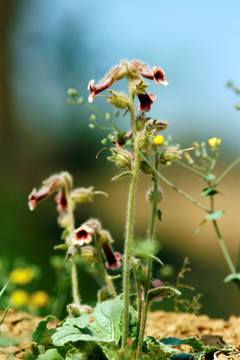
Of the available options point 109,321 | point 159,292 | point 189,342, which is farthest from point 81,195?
point 189,342

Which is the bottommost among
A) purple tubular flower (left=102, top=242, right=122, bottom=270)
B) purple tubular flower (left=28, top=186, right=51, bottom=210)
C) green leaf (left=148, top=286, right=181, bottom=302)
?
green leaf (left=148, top=286, right=181, bottom=302)

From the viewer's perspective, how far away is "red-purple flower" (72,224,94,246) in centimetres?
216

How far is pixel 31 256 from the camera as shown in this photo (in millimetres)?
4590

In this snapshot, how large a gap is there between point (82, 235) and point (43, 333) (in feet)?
1.37

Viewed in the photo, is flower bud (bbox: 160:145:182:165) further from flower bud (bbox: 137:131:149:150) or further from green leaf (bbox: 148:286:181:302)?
green leaf (bbox: 148:286:181:302)

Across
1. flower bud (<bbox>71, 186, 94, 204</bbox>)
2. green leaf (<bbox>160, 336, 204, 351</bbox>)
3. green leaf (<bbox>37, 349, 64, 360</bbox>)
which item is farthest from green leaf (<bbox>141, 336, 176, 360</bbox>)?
flower bud (<bbox>71, 186, 94, 204</bbox>)

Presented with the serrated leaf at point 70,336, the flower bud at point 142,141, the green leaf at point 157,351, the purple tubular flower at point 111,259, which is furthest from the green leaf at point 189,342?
the flower bud at point 142,141

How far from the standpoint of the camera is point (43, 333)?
2.04m

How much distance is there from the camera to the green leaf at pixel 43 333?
2.01 metres

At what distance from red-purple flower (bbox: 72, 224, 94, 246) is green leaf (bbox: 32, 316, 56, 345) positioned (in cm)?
33

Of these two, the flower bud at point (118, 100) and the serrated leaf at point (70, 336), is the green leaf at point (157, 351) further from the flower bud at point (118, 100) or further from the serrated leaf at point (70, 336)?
the flower bud at point (118, 100)

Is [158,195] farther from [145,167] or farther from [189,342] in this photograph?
[189,342]

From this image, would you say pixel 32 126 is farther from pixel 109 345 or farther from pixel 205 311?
pixel 109 345

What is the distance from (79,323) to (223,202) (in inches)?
264
